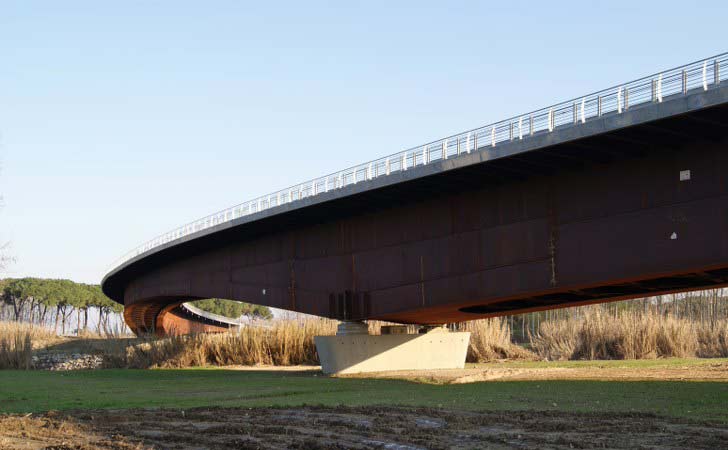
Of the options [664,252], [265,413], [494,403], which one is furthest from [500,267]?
[265,413]

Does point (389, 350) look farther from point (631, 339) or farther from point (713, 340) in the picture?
point (713, 340)

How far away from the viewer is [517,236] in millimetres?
31625

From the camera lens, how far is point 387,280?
1480 inches

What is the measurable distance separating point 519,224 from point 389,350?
1132 cm

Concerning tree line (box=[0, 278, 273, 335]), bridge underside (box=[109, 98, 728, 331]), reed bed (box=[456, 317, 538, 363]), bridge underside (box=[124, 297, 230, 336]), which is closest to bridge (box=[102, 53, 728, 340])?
bridge underside (box=[109, 98, 728, 331])

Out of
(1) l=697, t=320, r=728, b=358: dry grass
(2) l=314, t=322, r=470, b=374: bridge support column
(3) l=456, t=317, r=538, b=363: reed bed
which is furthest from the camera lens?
(3) l=456, t=317, r=538, b=363: reed bed

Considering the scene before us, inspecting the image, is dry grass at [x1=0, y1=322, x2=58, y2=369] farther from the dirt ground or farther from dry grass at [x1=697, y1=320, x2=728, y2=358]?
dry grass at [x1=697, y1=320, x2=728, y2=358]

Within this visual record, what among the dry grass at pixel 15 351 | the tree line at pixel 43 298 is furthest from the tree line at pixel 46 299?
the dry grass at pixel 15 351

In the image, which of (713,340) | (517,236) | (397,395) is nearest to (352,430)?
(397,395)

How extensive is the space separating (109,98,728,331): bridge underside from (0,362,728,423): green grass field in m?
4.43

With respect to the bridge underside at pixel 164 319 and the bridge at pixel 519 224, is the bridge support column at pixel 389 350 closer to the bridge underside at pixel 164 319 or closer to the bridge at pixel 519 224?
the bridge at pixel 519 224

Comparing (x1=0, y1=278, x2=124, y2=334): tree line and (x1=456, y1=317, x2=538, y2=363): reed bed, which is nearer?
(x1=456, y1=317, x2=538, y2=363): reed bed

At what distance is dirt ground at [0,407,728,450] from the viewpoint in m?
12.9

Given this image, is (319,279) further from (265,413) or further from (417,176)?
(265,413)
